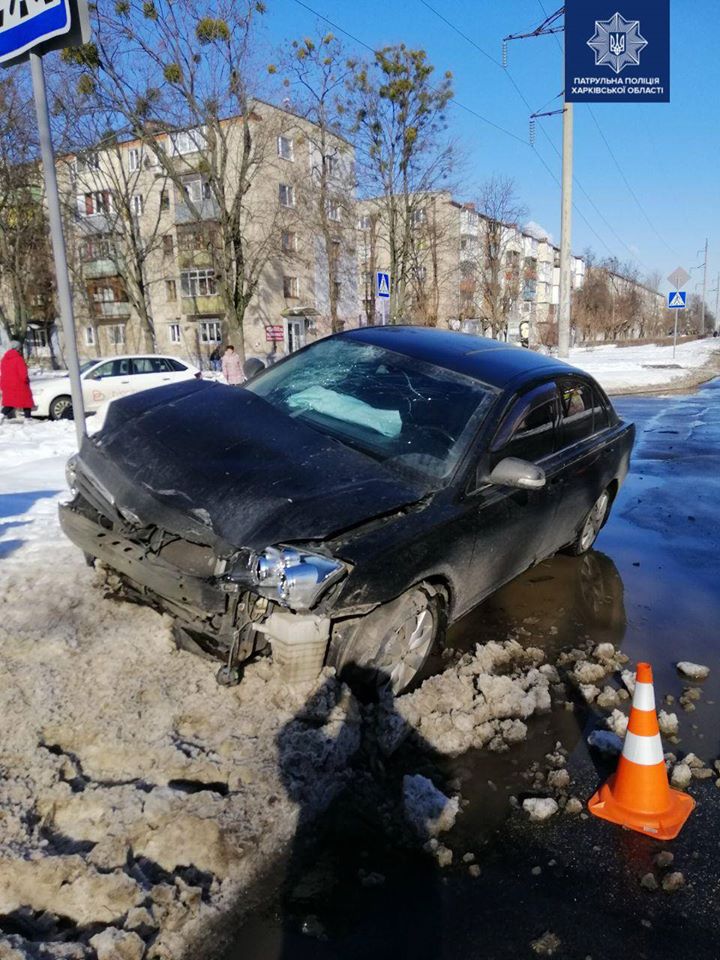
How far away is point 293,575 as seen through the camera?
2.61 m

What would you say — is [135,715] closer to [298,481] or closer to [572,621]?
[298,481]

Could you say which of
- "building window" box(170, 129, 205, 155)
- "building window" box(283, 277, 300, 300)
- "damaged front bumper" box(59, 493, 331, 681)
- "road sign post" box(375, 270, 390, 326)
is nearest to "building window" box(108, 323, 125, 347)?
"building window" box(283, 277, 300, 300)

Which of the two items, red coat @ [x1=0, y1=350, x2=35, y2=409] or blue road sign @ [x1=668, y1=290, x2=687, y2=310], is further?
blue road sign @ [x1=668, y1=290, x2=687, y2=310]

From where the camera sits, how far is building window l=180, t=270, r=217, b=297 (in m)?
42.7

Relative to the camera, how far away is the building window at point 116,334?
1916 inches

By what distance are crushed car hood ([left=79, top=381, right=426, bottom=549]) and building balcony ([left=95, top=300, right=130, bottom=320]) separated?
47.6 m

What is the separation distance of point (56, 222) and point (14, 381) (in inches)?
348

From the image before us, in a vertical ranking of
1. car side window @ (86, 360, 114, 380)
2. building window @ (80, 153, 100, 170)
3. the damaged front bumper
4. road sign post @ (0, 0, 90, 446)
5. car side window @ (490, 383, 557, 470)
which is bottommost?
the damaged front bumper

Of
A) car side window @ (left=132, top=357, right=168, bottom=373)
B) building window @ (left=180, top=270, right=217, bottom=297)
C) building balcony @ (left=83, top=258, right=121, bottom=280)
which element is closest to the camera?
car side window @ (left=132, top=357, right=168, bottom=373)

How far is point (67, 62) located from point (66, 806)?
25.3 metres

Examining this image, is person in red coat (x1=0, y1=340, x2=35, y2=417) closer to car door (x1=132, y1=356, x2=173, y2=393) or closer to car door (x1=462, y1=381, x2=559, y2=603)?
car door (x1=132, y1=356, x2=173, y2=393)

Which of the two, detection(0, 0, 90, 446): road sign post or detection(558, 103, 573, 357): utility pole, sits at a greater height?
detection(558, 103, 573, 357): utility pole

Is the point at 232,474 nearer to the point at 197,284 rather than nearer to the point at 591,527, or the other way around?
the point at 591,527

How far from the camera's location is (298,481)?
3055 millimetres
